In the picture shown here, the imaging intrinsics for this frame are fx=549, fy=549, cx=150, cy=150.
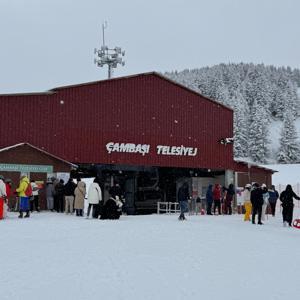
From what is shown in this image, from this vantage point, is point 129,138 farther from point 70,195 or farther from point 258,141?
point 258,141

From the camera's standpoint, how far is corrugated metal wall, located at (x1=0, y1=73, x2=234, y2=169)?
2522cm

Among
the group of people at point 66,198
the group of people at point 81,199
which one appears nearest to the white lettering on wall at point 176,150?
the group of people at point 66,198

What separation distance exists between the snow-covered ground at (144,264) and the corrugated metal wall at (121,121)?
11.3 m

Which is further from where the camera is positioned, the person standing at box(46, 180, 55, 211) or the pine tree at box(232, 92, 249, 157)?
the pine tree at box(232, 92, 249, 157)

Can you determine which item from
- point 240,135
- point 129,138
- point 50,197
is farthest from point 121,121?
point 240,135

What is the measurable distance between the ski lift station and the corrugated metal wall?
0.15 ft

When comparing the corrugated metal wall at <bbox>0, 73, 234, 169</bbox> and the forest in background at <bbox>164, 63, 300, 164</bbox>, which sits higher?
the forest in background at <bbox>164, 63, 300, 164</bbox>

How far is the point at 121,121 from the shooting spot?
27.5 m

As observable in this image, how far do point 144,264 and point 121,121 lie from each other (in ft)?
62.1

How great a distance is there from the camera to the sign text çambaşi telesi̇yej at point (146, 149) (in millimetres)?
27312

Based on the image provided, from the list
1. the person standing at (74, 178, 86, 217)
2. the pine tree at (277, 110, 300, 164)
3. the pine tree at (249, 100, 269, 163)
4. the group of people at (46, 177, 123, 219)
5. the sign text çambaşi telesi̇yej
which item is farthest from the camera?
the pine tree at (249, 100, 269, 163)

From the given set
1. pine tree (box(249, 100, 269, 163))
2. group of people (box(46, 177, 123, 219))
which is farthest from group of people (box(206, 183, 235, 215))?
pine tree (box(249, 100, 269, 163))

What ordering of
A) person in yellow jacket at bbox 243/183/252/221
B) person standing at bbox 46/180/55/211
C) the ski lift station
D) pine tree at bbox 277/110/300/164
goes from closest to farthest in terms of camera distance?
person in yellow jacket at bbox 243/183/252/221
person standing at bbox 46/180/55/211
the ski lift station
pine tree at bbox 277/110/300/164

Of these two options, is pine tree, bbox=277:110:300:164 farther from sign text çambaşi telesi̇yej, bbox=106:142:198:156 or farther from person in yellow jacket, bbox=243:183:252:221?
person in yellow jacket, bbox=243:183:252:221
